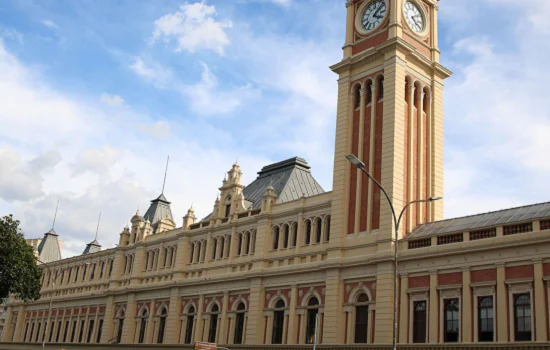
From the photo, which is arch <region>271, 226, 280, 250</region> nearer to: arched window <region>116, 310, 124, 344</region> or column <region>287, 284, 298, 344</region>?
column <region>287, 284, 298, 344</region>

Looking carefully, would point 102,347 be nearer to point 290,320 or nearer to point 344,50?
point 290,320

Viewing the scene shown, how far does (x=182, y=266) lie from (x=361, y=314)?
881 inches

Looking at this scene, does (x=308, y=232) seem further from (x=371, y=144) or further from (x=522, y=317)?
(x=522, y=317)

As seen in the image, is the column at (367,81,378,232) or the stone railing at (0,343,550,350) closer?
the stone railing at (0,343,550,350)

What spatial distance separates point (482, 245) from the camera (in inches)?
1427

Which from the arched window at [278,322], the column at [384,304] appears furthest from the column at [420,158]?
the arched window at [278,322]

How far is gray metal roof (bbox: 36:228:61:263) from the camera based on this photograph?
96.4 meters

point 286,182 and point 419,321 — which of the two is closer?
point 419,321

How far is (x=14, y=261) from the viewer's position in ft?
178

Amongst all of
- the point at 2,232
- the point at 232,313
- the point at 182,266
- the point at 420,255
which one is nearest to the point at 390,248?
the point at 420,255

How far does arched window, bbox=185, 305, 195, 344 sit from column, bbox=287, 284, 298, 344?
12.8 m

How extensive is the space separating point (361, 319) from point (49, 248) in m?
68.3

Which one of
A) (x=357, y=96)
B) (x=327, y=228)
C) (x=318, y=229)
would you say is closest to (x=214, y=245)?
(x=318, y=229)

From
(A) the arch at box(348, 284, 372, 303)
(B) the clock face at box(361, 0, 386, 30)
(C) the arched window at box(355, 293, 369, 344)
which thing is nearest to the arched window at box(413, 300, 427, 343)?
(C) the arched window at box(355, 293, 369, 344)
